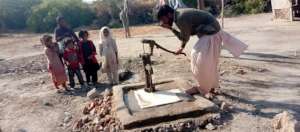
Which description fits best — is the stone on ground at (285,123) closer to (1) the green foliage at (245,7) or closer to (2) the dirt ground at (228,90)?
(2) the dirt ground at (228,90)

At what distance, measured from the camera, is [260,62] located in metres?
9.20

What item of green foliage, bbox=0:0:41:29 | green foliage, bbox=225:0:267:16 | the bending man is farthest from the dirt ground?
green foliage, bbox=0:0:41:29

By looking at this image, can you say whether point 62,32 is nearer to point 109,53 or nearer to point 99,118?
point 109,53

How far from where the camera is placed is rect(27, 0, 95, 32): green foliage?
28.9 metres

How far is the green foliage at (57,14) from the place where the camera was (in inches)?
1137

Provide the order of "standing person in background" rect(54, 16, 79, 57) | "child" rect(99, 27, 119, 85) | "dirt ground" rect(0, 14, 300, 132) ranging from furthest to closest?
"standing person in background" rect(54, 16, 79, 57)
"child" rect(99, 27, 119, 85)
"dirt ground" rect(0, 14, 300, 132)

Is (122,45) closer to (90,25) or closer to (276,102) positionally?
(276,102)

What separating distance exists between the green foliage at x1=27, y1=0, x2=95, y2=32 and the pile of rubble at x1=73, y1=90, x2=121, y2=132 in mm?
22555

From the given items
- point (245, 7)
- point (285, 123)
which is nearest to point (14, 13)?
point (245, 7)

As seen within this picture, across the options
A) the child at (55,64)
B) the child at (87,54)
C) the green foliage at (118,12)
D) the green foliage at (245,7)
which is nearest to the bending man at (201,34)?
the child at (87,54)

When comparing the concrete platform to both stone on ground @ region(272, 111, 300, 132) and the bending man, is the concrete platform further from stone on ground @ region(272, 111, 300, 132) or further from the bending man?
stone on ground @ region(272, 111, 300, 132)

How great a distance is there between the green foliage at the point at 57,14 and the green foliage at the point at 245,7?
930 centimetres

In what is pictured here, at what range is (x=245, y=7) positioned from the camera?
27.0 meters

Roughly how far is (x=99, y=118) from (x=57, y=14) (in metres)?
23.5
